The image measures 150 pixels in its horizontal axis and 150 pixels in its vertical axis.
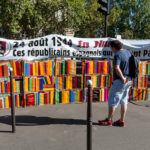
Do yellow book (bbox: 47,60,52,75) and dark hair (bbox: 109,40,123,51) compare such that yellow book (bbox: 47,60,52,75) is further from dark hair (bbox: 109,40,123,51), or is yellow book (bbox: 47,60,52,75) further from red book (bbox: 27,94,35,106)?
dark hair (bbox: 109,40,123,51)

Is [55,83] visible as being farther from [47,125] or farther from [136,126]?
[136,126]

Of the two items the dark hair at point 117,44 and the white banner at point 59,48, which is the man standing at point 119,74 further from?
the white banner at point 59,48

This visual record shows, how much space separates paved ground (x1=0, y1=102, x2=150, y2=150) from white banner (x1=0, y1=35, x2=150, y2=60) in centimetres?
148

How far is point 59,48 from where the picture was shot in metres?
5.15

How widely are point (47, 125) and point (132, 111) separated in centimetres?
231

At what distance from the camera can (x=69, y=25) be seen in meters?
13.6

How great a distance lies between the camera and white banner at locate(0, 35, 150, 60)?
484cm

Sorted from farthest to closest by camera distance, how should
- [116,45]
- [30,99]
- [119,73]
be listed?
[30,99]
[116,45]
[119,73]

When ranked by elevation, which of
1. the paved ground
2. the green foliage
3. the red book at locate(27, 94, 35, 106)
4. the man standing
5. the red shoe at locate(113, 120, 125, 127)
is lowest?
the paved ground

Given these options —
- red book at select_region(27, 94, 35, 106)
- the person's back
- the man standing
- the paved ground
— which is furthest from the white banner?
the person's back

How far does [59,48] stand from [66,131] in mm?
2401

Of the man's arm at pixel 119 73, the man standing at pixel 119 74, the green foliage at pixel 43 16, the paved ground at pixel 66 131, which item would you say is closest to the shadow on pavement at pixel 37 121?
the paved ground at pixel 66 131

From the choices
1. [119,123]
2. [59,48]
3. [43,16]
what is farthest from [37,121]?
[43,16]

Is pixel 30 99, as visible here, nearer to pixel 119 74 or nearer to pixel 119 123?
pixel 119 123
